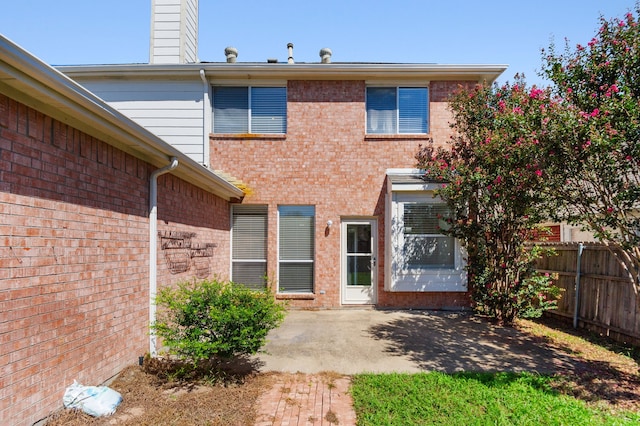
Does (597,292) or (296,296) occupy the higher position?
(597,292)

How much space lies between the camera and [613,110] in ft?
14.2

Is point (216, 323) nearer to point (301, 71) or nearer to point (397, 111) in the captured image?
point (301, 71)

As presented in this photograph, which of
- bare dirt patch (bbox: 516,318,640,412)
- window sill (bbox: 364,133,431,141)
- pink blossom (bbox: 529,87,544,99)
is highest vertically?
window sill (bbox: 364,133,431,141)

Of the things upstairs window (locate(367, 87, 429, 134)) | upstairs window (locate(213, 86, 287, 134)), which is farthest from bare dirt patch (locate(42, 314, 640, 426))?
upstairs window (locate(213, 86, 287, 134))

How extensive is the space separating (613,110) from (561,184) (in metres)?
1.09

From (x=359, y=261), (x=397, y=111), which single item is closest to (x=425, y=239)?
(x=359, y=261)

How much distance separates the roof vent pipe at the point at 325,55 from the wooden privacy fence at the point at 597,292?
25.4 feet

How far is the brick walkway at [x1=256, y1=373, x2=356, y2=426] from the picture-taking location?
3721 millimetres

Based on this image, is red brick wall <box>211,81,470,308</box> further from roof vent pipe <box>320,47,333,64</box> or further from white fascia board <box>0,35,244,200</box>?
white fascia board <box>0,35,244,200</box>

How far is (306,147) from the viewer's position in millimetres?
9266

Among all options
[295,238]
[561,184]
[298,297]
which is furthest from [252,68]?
[561,184]

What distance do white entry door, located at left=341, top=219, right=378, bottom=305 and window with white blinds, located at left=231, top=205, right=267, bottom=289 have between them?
212 centimetres

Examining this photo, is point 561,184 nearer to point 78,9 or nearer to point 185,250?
point 185,250

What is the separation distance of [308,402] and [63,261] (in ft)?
9.92
